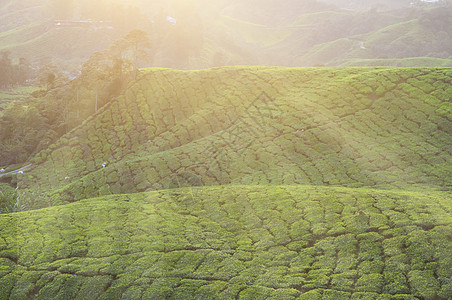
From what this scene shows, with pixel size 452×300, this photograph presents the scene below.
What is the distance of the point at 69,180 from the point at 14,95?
75656 millimetres

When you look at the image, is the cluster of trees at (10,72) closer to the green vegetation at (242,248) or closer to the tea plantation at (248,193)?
the tea plantation at (248,193)

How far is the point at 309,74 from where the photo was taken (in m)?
31.0

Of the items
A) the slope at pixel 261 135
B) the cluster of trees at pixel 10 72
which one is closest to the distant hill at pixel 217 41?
the cluster of trees at pixel 10 72

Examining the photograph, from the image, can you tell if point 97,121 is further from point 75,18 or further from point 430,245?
point 75,18

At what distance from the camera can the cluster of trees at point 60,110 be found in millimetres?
33844

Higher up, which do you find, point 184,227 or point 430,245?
point 430,245

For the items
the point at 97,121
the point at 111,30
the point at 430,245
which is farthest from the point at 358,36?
the point at 430,245

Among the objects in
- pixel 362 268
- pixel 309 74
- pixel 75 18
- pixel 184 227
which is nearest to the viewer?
pixel 362 268

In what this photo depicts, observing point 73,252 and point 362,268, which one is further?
point 73,252

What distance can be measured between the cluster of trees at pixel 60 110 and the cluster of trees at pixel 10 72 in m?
66.1

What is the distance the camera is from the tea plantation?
10.7 meters

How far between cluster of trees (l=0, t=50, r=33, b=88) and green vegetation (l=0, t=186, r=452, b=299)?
99.1 metres

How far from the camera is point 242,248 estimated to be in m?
12.7

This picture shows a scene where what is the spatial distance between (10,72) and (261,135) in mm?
101172
